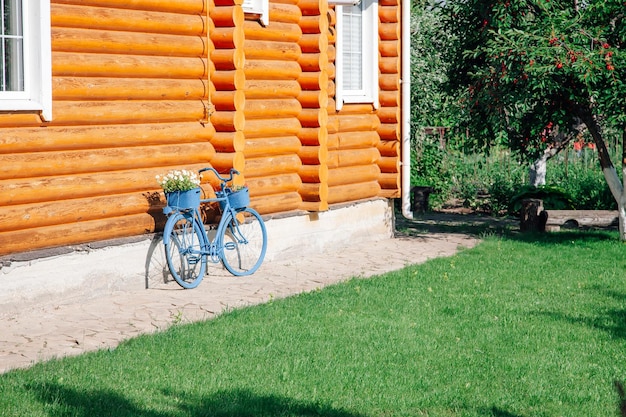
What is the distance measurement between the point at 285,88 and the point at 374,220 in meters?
3.00

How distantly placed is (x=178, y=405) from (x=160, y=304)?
3.51 m

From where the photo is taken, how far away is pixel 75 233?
32.3 feet

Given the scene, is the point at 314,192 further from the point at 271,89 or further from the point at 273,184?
the point at 271,89

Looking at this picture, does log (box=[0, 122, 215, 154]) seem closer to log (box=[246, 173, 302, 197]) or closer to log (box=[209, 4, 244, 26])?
log (box=[246, 173, 302, 197])

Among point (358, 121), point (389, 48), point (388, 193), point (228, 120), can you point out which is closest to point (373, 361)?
point (228, 120)

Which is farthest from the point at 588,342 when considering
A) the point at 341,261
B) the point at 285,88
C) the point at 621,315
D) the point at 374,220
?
the point at 374,220

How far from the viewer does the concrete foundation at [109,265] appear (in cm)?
920

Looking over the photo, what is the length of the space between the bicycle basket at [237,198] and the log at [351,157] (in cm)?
280

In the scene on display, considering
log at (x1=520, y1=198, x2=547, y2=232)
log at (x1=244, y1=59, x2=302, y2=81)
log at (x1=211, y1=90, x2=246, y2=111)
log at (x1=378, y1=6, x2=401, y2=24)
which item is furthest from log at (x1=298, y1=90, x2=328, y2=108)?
log at (x1=520, y1=198, x2=547, y2=232)

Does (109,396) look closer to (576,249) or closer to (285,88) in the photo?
(285,88)

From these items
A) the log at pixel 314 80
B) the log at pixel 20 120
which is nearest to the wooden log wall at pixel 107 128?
the log at pixel 20 120

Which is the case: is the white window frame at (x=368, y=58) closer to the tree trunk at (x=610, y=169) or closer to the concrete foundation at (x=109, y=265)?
the concrete foundation at (x=109, y=265)

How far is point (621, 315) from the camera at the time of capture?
9.52 m

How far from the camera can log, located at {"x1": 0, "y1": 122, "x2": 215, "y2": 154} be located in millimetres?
9188
